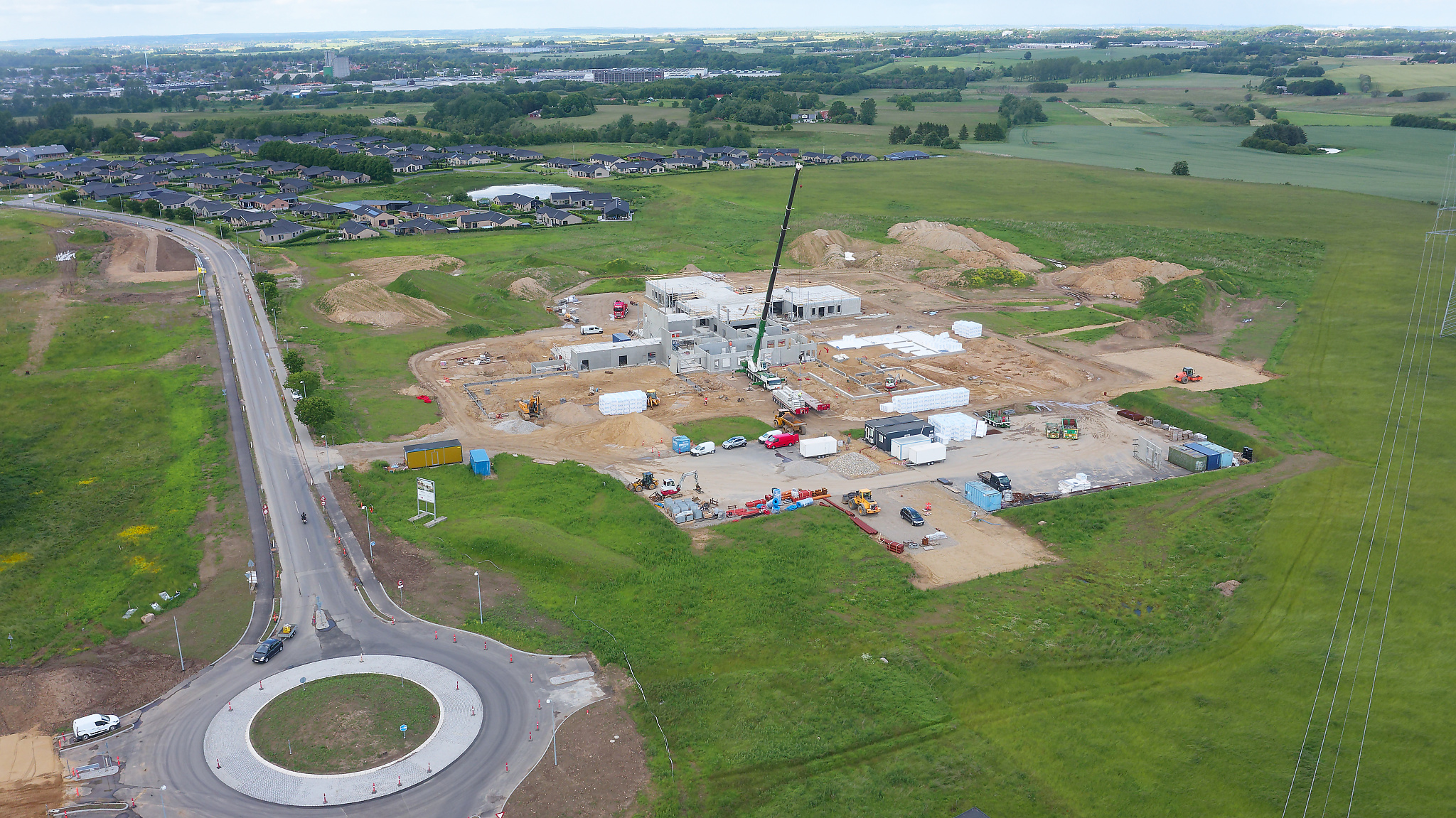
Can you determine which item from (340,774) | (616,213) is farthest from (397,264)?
(340,774)

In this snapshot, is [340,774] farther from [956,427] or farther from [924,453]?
[956,427]

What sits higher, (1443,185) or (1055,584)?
(1443,185)

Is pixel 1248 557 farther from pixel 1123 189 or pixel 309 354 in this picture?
pixel 1123 189

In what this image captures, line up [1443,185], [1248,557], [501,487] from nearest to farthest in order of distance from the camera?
[1248,557]
[501,487]
[1443,185]

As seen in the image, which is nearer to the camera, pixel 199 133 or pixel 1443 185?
pixel 1443 185

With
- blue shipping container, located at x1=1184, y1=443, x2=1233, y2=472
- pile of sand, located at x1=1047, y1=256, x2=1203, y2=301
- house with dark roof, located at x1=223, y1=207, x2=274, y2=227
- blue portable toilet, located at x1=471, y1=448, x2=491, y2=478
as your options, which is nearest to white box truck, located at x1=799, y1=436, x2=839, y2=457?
blue portable toilet, located at x1=471, y1=448, x2=491, y2=478

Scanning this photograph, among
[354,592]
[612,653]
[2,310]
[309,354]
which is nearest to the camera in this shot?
[612,653]

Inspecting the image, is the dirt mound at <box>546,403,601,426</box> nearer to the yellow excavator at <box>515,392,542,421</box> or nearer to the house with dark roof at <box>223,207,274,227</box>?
the yellow excavator at <box>515,392,542,421</box>

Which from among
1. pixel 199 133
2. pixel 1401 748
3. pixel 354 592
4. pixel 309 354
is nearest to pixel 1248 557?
pixel 1401 748
